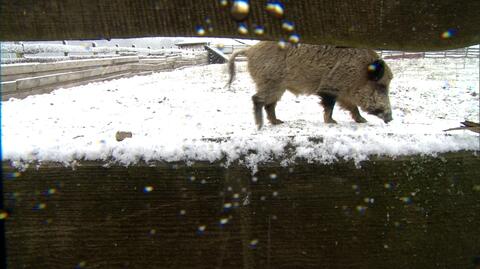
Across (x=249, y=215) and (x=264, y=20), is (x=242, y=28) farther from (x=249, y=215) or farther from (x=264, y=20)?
(x=249, y=215)

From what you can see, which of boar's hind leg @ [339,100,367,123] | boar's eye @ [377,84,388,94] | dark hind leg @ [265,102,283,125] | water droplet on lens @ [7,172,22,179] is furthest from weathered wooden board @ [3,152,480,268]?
boar's hind leg @ [339,100,367,123]

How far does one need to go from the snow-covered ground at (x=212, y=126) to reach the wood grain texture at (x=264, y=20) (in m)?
0.33

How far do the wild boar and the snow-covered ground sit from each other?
0.37 metres

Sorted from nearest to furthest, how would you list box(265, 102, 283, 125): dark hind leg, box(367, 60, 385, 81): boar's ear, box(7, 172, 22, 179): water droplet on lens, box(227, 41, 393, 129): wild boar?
box(7, 172, 22, 179): water droplet on lens, box(367, 60, 385, 81): boar's ear, box(227, 41, 393, 129): wild boar, box(265, 102, 283, 125): dark hind leg

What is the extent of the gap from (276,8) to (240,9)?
0.09 metres

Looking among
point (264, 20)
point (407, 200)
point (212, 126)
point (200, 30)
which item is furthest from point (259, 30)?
point (212, 126)

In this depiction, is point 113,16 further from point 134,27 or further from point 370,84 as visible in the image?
point 370,84

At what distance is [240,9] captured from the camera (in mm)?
862

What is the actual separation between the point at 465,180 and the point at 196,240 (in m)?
0.84

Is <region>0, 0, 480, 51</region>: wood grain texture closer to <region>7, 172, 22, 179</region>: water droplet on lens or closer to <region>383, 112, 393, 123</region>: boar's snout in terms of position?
<region>7, 172, 22, 179</region>: water droplet on lens

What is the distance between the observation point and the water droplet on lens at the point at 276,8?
868 millimetres

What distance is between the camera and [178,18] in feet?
2.86

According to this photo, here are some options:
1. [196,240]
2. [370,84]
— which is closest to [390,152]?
[196,240]

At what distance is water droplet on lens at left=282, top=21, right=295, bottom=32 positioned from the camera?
89 cm
